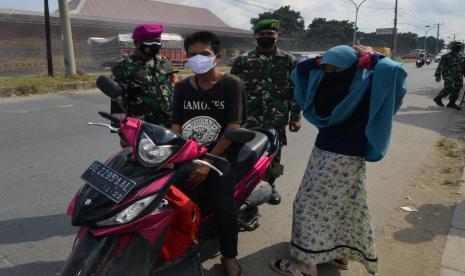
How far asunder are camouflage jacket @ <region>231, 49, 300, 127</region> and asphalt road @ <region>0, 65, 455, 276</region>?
90 cm

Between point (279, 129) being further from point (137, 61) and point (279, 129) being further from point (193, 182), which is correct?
point (193, 182)

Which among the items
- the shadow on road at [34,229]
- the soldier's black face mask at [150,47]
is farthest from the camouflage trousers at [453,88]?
the shadow on road at [34,229]

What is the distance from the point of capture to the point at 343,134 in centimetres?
277

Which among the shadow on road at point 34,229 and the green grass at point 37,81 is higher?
the green grass at point 37,81

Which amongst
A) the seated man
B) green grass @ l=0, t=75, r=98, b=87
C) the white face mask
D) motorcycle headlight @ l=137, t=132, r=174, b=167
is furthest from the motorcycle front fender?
green grass @ l=0, t=75, r=98, b=87

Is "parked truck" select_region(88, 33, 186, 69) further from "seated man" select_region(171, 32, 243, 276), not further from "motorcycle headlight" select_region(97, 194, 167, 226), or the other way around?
"motorcycle headlight" select_region(97, 194, 167, 226)

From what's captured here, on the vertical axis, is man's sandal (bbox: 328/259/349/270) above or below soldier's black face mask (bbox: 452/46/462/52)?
below

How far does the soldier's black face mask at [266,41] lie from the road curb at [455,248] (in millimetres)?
2248

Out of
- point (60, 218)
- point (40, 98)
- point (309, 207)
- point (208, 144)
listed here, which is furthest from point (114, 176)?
point (40, 98)

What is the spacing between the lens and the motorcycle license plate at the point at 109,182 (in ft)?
6.75

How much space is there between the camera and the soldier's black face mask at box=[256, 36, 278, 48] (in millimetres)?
3878

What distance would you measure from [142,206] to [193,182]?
458 mm

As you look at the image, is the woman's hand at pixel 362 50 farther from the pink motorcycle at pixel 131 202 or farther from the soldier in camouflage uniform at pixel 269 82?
the soldier in camouflage uniform at pixel 269 82

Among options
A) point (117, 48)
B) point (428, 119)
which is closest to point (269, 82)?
point (428, 119)
